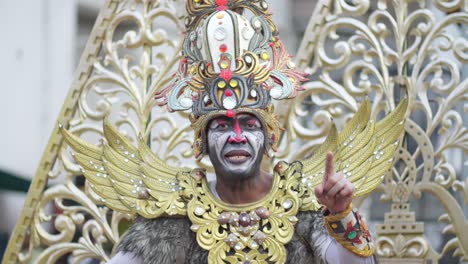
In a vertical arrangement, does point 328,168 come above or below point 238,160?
above

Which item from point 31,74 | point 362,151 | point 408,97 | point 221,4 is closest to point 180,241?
point 362,151

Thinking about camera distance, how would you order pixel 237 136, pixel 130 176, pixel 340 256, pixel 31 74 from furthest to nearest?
pixel 31 74
pixel 130 176
pixel 237 136
pixel 340 256

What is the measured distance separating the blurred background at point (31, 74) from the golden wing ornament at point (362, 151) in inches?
157

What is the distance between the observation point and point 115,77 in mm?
5922

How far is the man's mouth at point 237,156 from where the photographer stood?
451 centimetres

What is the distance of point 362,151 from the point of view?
4.71 meters

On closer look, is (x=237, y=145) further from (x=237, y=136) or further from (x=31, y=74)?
(x=31, y=74)

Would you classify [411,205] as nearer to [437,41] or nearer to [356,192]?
[437,41]

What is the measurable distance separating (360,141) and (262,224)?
0.45 m

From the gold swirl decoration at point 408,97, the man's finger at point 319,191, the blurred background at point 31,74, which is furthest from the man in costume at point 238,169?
the blurred background at point 31,74

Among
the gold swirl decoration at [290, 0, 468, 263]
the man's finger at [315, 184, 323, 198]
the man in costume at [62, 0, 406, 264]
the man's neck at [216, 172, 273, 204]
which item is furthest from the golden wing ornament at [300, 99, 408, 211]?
the gold swirl decoration at [290, 0, 468, 263]

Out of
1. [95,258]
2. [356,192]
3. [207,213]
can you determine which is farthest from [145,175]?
[95,258]

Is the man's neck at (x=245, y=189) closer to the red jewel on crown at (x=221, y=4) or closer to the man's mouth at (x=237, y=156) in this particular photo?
the man's mouth at (x=237, y=156)

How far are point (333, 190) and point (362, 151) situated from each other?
0.52 meters
